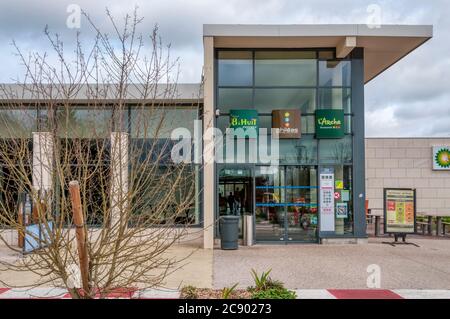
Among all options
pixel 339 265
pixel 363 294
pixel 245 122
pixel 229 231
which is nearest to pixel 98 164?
pixel 363 294

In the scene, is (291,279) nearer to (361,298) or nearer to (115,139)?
(361,298)

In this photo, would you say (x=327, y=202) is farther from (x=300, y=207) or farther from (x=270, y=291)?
(x=270, y=291)

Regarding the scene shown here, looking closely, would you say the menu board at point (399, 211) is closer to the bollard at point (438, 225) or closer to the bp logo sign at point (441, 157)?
the bollard at point (438, 225)

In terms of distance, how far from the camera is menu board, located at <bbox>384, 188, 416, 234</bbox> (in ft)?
49.3

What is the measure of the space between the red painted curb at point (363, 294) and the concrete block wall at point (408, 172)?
1572 centimetres

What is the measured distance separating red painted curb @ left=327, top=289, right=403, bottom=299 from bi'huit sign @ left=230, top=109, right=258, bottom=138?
7.26 meters

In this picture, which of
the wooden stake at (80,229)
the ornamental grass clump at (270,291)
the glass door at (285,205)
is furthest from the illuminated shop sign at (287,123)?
the wooden stake at (80,229)

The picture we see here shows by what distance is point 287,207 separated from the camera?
48.1ft

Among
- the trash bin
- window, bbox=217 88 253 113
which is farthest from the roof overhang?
the trash bin

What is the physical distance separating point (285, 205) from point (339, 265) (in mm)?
4041

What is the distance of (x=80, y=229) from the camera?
4.40m

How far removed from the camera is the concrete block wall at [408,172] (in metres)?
23.3

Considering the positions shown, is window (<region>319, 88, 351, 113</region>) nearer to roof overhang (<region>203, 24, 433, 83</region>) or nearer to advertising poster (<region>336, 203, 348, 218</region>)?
roof overhang (<region>203, 24, 433, 83</region>)
